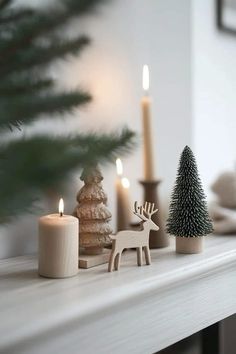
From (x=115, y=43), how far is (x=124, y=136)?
2.53 ft

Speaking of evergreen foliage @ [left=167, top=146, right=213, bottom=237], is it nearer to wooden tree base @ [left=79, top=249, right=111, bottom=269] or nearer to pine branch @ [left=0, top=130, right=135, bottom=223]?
wooden tree base @ [left=79, top=249, right=111, bottom=269]

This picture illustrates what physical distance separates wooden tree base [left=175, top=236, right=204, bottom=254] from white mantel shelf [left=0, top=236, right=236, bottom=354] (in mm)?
22

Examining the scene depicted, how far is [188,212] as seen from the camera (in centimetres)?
84

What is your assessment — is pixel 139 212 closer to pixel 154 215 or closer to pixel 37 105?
pixel 154 215

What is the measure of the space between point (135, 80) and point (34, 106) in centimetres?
79

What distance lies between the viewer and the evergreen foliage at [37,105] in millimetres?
187

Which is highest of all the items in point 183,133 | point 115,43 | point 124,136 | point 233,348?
point 115,43

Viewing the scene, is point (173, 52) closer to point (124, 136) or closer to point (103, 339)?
point (103, 339)

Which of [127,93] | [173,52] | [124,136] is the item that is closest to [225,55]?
[173,52]

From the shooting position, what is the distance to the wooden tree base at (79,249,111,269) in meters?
0.75

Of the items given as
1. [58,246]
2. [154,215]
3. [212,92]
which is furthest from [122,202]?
[212,92]

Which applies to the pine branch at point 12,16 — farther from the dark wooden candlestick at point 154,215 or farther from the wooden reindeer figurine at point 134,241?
the dark wooden candlestick at point 154,215

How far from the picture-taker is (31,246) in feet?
2.78

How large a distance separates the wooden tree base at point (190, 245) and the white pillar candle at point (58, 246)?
0.76 ft
